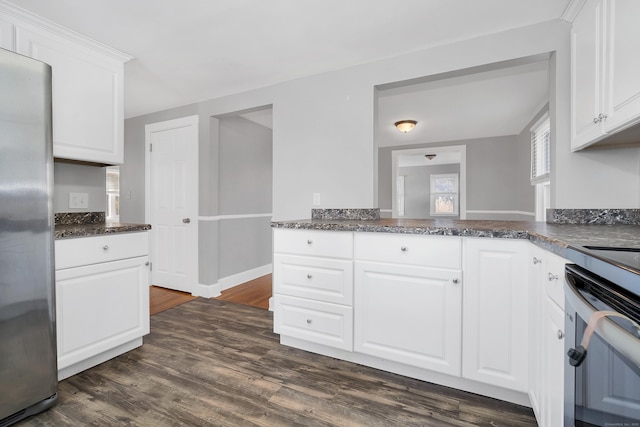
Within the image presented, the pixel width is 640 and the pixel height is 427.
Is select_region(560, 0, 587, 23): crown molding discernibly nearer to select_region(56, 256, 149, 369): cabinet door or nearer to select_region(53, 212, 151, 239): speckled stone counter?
select_region(53, 212, 151, 239): speckled stone counter

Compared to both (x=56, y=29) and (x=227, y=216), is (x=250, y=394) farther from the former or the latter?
(x=56, y=29)

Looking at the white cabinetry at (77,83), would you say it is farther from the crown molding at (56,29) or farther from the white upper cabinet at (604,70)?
the white upper cabinet at (604,70)

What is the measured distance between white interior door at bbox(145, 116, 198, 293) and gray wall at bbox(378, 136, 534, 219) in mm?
4175

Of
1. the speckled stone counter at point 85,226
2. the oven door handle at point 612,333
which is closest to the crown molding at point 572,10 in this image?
the oven door handle at point 612,333

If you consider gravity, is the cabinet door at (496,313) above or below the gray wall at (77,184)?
below

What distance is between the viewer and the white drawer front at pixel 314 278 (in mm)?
1906

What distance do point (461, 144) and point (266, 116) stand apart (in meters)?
3.54

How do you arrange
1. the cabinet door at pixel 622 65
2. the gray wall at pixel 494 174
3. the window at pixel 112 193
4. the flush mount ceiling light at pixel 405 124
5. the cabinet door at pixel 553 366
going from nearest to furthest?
the cabinet door at pixel 553 366 < the cabinet door at pixel 622 65 < the flush mount ceiling light at pixel 405 124 < the gray wall at pixel 494 174 < the window at pixel 112 193

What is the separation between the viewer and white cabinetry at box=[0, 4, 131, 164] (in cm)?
182

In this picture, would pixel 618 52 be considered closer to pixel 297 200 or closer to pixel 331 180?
pixel 331 180

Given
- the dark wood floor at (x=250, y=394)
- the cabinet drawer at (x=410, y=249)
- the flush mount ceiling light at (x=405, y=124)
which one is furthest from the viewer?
the flush mount ceiling light at (x=405, y=124)

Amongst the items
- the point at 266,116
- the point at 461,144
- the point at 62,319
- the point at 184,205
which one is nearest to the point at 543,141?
the point at 461,144

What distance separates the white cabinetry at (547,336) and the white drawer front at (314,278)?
3.12 feet

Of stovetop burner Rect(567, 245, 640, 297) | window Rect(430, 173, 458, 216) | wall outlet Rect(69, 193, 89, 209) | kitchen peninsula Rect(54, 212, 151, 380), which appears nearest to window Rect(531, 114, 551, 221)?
stovetop burner Rect(567, 245, 640, 297)
